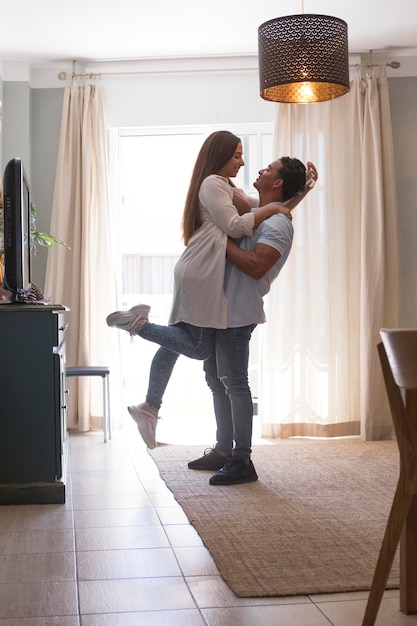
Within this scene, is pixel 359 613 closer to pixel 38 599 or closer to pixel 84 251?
pixel 38 599

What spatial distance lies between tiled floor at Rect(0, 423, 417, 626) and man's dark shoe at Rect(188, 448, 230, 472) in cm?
44

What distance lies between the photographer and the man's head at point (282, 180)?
12.3 feet

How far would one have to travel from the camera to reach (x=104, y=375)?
16.8ft

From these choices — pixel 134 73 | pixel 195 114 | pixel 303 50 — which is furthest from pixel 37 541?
pixel 134 73

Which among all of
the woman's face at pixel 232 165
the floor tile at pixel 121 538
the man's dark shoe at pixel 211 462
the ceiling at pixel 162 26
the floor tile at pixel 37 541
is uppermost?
the ceiling at pixel 162 26

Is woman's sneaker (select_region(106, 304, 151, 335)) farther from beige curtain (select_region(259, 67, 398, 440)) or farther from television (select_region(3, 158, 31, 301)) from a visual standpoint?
beige curtain (select_region(259, 67, 398, 440))

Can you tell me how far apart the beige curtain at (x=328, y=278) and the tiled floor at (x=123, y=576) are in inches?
78.3

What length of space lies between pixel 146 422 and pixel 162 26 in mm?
2492

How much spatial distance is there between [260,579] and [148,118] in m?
3.89

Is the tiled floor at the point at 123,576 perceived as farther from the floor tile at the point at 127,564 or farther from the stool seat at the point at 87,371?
the stool seat at the point at 87,371

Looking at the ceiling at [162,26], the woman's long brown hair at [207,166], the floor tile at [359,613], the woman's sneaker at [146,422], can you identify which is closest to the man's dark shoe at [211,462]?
the woman's sneaker at [146,422]

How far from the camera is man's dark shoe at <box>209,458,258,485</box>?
11.9ft

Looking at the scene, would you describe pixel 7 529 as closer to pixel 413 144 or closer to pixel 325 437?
pixel 325 437

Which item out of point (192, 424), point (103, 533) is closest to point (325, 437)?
point (192, 424)
